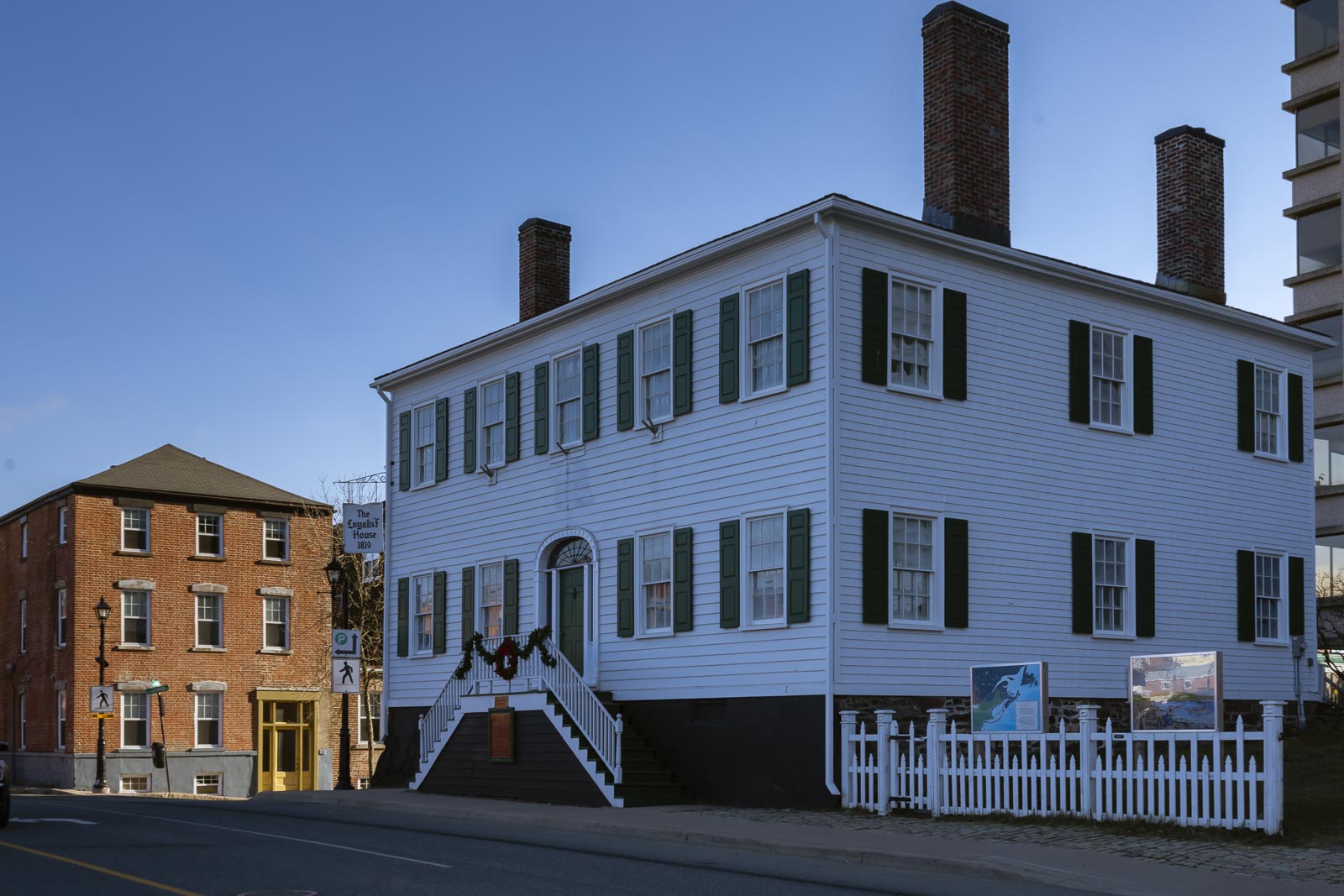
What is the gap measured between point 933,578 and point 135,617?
36139mm

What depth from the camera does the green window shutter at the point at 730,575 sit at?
2311 cm

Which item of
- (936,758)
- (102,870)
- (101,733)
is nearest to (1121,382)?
(936,758)

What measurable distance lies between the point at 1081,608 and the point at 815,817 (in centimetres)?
725

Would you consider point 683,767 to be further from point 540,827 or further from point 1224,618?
point 1224,618

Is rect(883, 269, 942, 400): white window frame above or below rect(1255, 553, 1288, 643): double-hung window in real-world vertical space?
above

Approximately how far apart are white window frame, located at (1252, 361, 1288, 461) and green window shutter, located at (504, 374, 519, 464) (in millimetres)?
14152

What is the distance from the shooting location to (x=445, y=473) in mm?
31547

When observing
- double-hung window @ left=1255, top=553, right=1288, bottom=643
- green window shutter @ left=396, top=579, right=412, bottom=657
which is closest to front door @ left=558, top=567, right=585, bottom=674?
green window shutter @ left=396, top=579, right=412, bottom=657

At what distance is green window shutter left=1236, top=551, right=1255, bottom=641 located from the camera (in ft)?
88.9

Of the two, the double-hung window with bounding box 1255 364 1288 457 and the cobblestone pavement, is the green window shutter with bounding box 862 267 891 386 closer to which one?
the cobblestone pavement

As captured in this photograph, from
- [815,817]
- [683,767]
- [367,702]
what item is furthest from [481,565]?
[367,702]

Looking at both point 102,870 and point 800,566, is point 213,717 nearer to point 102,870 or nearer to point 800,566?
point 800,566

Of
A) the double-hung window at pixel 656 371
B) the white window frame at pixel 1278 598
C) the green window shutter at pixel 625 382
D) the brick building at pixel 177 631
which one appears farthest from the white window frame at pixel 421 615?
the brick building at pixel 177 631

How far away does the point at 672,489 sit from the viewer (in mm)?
24859
